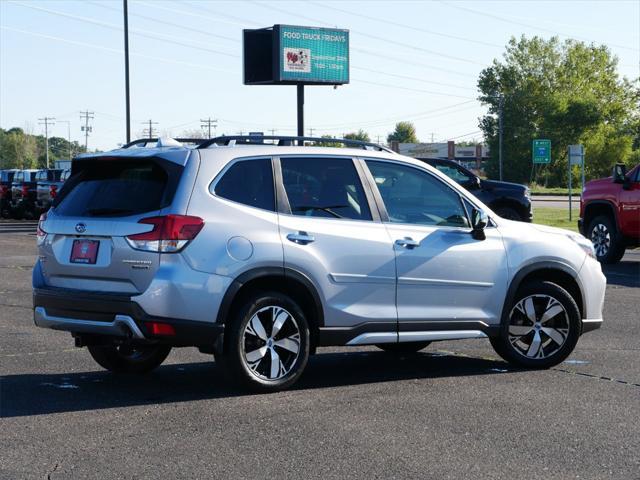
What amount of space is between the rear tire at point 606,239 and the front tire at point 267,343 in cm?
1331

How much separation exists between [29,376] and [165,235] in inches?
80.5

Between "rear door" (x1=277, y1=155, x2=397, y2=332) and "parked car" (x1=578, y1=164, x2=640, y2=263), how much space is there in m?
11.8

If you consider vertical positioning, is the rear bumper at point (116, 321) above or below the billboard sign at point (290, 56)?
below

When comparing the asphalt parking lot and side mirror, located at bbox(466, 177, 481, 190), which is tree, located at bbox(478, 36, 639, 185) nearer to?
side mirror, located at bbox(466, 177, 481, 190)

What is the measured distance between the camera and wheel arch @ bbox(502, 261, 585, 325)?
8922 millimetres

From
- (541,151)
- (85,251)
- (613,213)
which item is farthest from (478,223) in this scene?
(541,151)

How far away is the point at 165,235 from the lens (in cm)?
750

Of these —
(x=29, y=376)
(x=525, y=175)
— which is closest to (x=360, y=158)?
(x=29, y=376)

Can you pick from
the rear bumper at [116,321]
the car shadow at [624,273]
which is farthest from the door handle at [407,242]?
the car shadow at [624,273]

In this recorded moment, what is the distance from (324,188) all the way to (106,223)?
1618mm

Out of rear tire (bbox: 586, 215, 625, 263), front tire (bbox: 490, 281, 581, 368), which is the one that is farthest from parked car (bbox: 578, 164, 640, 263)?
front tire (bbox: 490, 281, 581, 368)

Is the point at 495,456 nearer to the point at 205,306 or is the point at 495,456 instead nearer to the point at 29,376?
the point at 205,306

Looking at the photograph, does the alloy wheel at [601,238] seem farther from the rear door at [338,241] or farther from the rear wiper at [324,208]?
the rear wiper at [324,208]

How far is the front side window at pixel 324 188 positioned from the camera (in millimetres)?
8195
